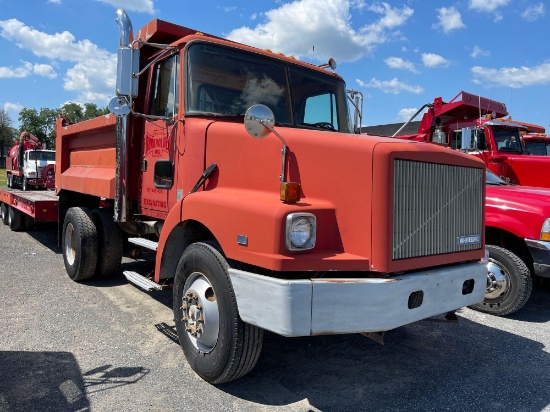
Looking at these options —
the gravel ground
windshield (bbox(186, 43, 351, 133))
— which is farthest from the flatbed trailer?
windshield (bbox(186, 43, 351, 133))

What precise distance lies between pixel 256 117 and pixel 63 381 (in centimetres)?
240

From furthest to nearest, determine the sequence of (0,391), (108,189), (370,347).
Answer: (108,189), (370,347), (0,391)

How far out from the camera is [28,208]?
8.32 metres

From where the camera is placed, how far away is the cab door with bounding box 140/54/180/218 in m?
4.25

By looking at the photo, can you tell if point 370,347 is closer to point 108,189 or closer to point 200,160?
point 200,160

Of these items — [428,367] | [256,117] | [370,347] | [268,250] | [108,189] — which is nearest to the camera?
[268,250]

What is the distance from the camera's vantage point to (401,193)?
294 cm

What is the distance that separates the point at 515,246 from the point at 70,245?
5.84 m

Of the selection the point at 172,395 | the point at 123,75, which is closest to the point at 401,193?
the point at 172,395

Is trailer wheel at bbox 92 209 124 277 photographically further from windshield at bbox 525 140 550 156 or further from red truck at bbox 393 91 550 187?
windshield at bbox 525 140 550 156

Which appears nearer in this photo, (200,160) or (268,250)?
(268,250)

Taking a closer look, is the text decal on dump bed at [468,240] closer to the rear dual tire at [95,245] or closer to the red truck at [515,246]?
the red truck at [515,246]

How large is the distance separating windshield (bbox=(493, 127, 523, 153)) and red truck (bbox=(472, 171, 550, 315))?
3062 millimetres

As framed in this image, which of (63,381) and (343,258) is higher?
(343,258)
